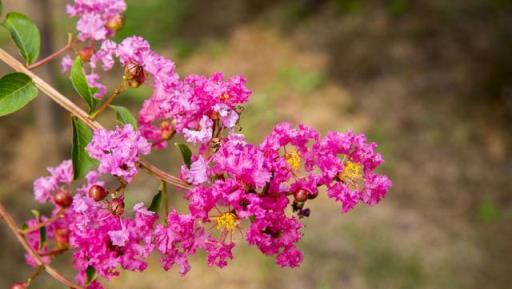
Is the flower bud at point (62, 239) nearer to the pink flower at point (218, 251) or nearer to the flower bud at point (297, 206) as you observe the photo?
the pink flower at point (218, 251)

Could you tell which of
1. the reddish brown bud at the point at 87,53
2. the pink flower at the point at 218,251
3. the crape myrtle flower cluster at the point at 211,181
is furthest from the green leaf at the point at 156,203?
the reddish brown bud at the point at 87,53

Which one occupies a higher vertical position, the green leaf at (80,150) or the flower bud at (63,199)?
the green leaf at (80,150)

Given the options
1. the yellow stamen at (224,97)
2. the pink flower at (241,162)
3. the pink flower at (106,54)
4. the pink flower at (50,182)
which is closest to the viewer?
the pink flower at (241,162)

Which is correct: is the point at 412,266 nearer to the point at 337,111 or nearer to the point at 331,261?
the point at 331,261

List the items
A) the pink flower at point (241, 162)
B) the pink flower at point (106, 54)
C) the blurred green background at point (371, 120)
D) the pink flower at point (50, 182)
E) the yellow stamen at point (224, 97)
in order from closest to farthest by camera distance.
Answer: the pink flower at point (241, 162)
the yellow stamen at point (224, 97)
the pink flower at point (106, 54)
the pink flower at point (50, 182)
the blurred green background at point (371, 120)

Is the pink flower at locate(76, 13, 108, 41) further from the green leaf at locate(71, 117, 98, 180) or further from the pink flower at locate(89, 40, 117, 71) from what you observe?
the green leaf at locate(71, 117, 98, 180)

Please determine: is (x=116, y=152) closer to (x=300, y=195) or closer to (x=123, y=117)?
(x=123, y=117)

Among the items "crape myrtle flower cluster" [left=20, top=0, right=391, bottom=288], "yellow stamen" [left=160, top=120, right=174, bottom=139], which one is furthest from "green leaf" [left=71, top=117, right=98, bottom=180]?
"yellow stamen" [left=160, top=120, right=174, bottom=139]
